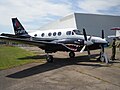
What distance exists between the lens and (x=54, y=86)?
9.16 meters

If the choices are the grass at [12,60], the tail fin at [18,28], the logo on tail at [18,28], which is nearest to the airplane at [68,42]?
the grass at [12,60]

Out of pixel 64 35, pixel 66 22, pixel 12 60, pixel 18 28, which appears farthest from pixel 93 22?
pixel 12 60

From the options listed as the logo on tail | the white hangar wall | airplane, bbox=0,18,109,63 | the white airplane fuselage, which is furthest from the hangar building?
airplane, bbox=0,18,109,63

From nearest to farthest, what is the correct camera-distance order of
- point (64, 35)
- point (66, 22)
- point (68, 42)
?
point (68, 42) → point (64, 35) → point (66, 22)

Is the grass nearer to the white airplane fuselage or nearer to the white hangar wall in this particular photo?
the white airplane fuselage

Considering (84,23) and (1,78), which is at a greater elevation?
(84,23)

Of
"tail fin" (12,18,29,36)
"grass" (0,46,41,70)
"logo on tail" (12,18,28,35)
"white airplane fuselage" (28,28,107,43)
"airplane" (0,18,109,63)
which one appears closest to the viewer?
"grass" (0,46,41,70)

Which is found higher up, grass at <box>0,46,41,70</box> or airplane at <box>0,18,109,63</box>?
airplane at <box>0,18,109,63</box>

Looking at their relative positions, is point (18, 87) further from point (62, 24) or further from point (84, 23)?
point (62, 24)

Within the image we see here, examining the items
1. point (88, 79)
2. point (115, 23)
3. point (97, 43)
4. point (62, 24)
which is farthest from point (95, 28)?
Result: point (88, 79)

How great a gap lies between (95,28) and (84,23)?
3942mm

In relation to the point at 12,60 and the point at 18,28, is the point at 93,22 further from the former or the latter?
the point at 12,60

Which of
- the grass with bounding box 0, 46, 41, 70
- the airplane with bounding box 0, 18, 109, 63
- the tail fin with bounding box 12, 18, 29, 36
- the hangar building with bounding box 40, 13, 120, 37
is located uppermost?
the hangar building with bounding box 40, 13, 120, 37

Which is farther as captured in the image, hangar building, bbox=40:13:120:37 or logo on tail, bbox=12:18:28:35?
hangar building, bbox=40:13:120:37
